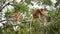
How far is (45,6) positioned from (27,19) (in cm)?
85

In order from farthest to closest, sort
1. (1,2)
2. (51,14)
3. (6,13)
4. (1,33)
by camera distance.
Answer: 1. (1,2)
2. (51,14)
3. (6,13)
4. (1,33)

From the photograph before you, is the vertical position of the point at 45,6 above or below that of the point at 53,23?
above

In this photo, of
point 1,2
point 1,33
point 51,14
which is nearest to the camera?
point 1,33

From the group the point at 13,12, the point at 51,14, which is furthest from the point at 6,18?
the point at 51,14

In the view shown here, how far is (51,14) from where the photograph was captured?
3.21 meters

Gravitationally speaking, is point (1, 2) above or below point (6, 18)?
above

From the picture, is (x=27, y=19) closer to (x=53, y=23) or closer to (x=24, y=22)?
(x=24, y=22)

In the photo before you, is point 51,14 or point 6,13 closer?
point 6,13

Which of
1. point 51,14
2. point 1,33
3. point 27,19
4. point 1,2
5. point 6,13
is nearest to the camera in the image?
point 1,33

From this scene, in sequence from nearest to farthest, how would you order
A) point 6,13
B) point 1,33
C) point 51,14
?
point 1,33, point 6,13, point 51,14

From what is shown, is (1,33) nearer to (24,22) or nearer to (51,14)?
(24,22)

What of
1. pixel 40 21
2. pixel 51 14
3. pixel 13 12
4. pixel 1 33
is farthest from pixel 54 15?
pixel 1 33

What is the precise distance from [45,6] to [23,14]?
676 mm

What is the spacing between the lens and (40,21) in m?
2.81
